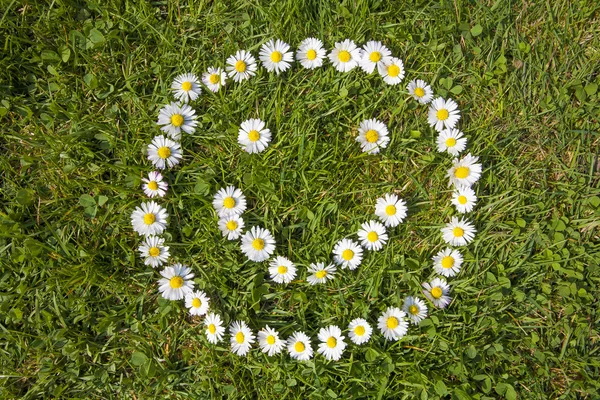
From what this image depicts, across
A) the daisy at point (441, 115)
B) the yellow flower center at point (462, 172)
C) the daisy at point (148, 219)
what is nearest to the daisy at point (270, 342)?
the daisy at point (148, 219)

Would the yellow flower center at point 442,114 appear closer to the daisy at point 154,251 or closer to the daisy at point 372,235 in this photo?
the daisy at point 372,235

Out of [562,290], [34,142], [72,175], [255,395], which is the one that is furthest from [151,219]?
[562,290]

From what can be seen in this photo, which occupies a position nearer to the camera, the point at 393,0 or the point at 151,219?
the point at 151,219

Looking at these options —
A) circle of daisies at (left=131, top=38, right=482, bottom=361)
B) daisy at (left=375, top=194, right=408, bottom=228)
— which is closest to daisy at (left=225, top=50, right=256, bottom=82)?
circle of daisies at (left=131, top=38, right=482, bottom=361)

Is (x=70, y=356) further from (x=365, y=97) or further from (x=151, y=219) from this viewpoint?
(x=365, y=97)

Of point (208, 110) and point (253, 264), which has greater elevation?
point (208, 110)
